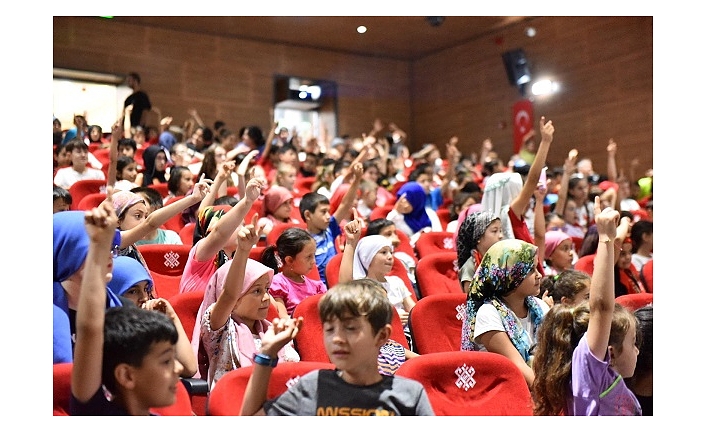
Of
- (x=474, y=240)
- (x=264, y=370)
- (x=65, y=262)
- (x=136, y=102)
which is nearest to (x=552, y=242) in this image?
(x=474, y=240)

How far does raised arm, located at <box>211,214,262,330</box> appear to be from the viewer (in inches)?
85.7

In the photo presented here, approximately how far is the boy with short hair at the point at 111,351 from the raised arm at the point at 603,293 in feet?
3.28

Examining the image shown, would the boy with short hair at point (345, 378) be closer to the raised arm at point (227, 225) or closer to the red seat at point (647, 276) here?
the raised arm at point (227, 225)

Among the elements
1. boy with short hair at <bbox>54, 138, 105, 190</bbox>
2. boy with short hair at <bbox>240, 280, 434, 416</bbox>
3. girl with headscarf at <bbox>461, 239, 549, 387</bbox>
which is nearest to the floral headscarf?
girl with headscarf at <bbox>461, 239, 549, 387</bbox>

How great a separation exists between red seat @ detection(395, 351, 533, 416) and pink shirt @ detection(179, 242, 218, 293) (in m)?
1.02

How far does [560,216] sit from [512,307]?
3.17 metres

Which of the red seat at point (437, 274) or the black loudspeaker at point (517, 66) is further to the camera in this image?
the black loudspeaker at point (517, 66)

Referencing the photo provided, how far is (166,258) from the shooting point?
11.0 feet

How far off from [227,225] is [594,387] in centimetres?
133

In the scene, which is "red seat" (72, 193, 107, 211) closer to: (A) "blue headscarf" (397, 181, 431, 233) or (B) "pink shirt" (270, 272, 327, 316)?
(B) "pink shirt" (270, 272, 327, 316)

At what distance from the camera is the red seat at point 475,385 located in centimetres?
217

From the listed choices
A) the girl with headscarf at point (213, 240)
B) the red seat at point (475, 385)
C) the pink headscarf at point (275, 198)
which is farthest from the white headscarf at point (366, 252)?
the red seat at point (475, 385)

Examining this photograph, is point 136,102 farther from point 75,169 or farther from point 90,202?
point 90,202
